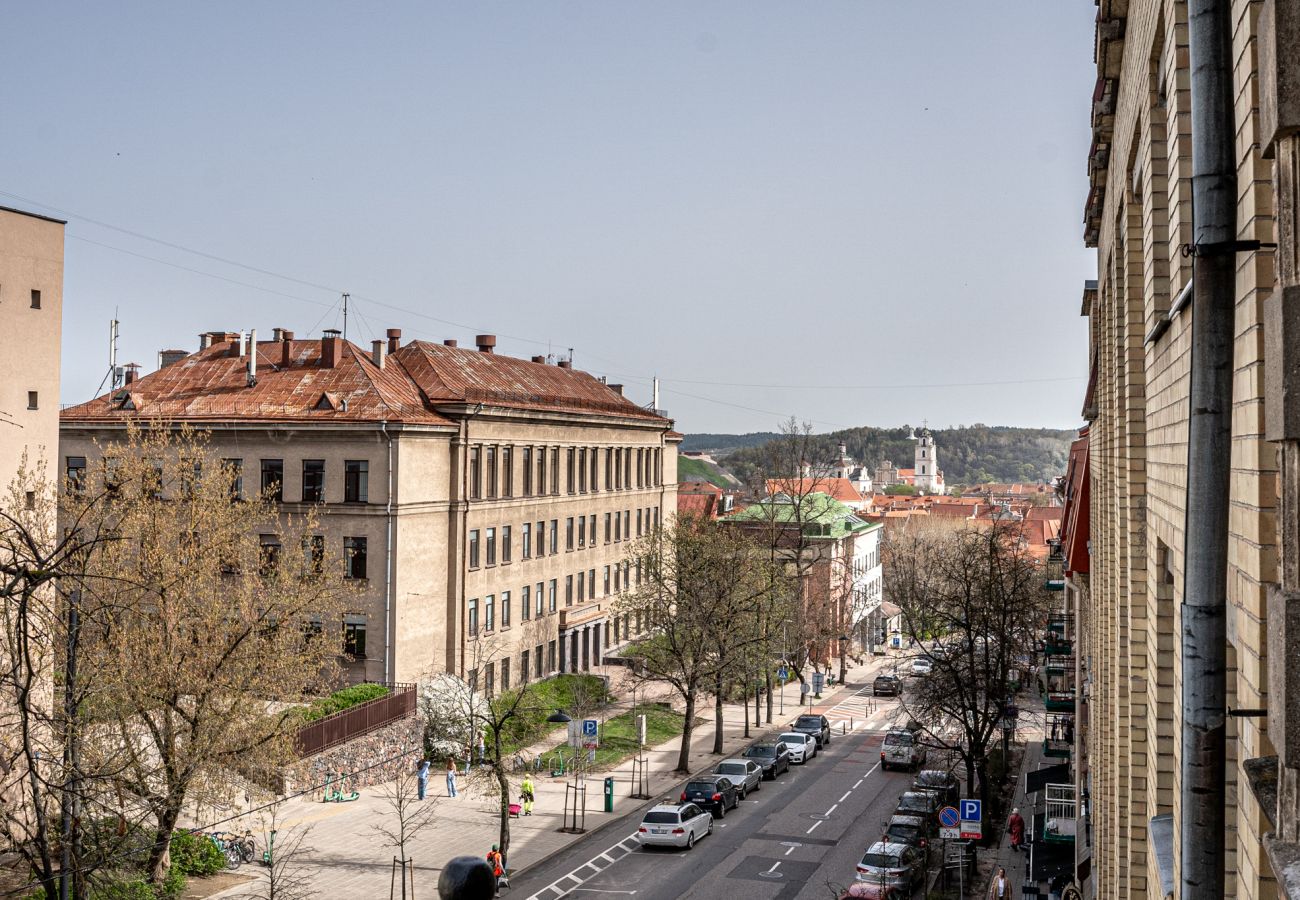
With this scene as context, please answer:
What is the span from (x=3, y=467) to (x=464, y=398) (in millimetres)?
23485

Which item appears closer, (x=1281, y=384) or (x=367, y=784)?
(x=1281, y=384)

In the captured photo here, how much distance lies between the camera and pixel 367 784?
38719 millimetres

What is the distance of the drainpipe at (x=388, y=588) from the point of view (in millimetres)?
44250

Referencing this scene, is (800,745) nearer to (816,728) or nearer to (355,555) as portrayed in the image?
(816,728)

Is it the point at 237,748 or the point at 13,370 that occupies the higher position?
the point at 13,370

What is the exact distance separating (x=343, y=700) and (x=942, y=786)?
19772 mm

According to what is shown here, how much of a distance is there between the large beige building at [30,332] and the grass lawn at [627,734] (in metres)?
23.1

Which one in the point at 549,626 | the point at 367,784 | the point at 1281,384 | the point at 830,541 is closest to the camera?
the point at 1281,384

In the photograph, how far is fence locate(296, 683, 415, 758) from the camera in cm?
3547

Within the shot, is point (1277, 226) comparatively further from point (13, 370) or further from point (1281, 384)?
point (13, 370)

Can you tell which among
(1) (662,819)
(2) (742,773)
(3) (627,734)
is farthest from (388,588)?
(1) (662,819)

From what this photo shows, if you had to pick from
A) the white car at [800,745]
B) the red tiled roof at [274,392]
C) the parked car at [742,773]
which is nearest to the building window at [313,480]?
the red tiled roof at [274,392]

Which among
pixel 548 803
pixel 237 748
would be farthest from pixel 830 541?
pixel 237 748

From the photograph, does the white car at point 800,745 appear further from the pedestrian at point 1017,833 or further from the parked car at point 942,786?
the pedestrian at point 1017,833
